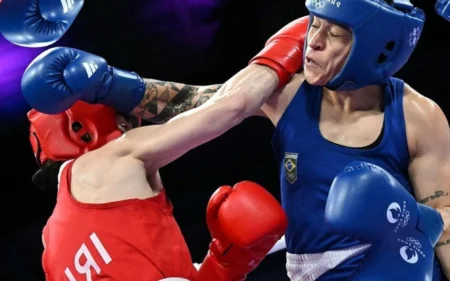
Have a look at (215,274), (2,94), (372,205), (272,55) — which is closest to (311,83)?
(272,55)

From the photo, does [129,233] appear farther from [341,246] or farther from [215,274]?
[341,246]

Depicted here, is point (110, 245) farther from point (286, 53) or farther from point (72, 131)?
point (286, 53)

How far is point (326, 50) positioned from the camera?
2049 millimetres

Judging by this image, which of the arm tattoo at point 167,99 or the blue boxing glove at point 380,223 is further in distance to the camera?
the arm tattoo at point 167,99

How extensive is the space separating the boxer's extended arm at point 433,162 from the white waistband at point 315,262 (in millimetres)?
226

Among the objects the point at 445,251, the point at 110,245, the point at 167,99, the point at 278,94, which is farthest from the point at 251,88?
the point at 445,251

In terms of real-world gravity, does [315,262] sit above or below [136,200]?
below

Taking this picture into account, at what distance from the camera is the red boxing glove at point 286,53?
2.18 m

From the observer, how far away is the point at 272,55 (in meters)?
2.19

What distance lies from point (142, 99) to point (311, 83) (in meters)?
0.52

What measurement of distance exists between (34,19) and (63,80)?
204 millimetres

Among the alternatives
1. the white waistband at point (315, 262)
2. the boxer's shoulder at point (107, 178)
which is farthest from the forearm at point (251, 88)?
the white waistband at point (315, 262)

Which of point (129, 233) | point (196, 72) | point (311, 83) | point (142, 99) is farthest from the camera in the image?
point (196, 72)

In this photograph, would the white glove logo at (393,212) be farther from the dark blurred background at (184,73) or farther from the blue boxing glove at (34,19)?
the dark blurred background at (184,73)
